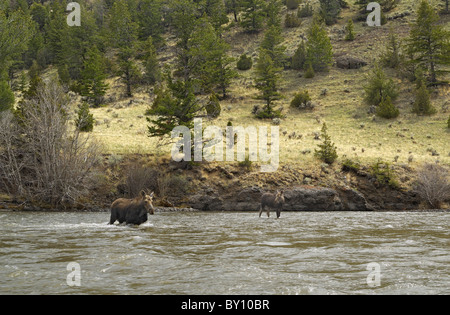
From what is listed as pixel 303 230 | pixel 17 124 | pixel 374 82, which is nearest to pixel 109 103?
pixel 17 124

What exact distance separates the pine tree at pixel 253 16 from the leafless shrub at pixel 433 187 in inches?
2473

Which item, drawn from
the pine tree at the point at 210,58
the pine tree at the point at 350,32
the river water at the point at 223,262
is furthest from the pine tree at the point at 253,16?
the river water at the point at 223,262

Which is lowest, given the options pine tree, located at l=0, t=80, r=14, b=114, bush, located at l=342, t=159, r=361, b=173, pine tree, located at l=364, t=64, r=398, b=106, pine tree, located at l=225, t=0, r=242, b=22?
bush, located at l=342, t=159, r=361, b=173

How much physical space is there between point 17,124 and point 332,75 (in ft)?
179

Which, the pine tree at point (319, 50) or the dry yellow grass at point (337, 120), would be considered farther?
the pine tree at point (319, 50)

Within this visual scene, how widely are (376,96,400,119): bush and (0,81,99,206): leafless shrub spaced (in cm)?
4112

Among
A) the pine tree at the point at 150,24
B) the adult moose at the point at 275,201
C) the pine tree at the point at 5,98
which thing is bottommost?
the adult moose at the point at 275,201

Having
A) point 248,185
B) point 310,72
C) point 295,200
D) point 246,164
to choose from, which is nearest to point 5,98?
point 246,164

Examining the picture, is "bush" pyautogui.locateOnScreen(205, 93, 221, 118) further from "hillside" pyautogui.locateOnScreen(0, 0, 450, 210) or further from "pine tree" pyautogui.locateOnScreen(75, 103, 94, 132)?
"pine tree" pyautogui.locateOnScreen(75, 103, 94, 132)

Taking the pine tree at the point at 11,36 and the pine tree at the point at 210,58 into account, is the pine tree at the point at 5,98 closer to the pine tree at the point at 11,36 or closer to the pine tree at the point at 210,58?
the pine tree at the point at 11,36

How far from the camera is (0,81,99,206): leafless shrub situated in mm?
29234

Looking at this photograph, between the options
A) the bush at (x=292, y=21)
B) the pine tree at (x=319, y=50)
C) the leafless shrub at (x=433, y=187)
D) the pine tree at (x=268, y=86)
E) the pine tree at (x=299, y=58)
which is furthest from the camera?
the bush at (x=292, y=21)

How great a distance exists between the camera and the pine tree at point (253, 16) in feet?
289

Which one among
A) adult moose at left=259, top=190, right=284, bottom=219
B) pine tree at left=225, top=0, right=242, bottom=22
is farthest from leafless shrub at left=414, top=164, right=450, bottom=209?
pine tree at left=225, top=0, right=242, bottom=22
